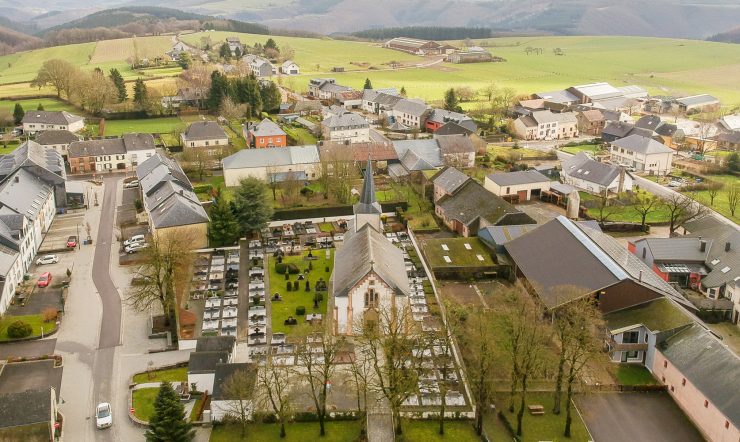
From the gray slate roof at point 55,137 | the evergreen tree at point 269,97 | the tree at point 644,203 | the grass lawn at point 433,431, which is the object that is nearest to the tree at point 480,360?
the grass lawn at point 433,431

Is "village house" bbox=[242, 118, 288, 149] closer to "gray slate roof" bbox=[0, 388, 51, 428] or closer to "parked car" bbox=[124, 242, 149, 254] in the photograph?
"parked car" bbox=[124, 242, 149, 254]

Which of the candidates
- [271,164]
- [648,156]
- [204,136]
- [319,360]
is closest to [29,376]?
[319,360]

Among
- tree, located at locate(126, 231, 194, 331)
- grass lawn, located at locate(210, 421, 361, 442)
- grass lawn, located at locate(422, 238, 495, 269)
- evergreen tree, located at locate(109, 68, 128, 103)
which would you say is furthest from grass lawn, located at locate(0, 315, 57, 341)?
evergreen tree, located at locate(109, 68, 128, 103)

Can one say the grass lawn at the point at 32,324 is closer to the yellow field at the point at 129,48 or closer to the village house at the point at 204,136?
the village house at the point at 204,136

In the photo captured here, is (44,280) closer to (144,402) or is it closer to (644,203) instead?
(144,402)

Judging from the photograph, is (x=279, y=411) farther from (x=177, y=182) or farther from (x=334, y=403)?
(x=177, y=182)

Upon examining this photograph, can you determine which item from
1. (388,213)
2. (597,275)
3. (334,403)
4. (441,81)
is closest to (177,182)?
(388,213)
